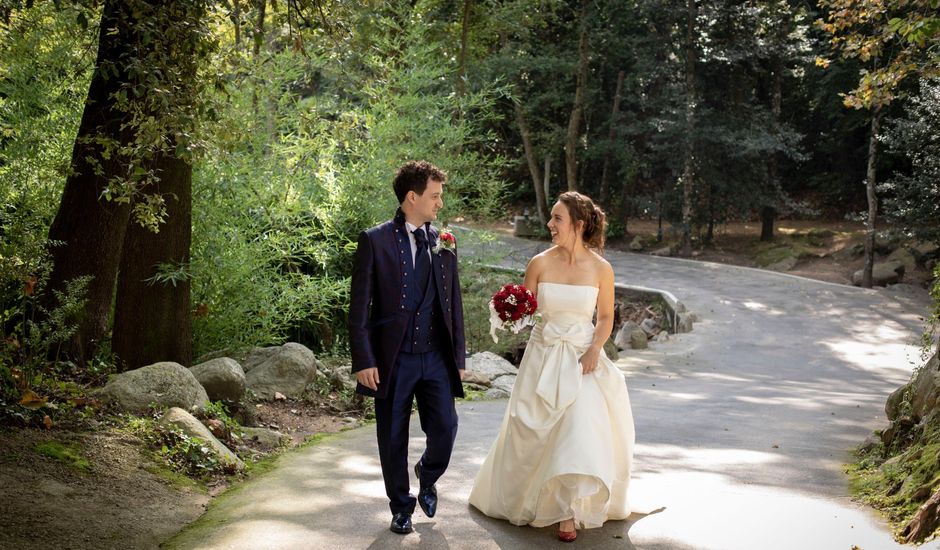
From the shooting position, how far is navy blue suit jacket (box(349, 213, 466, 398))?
15.8 feet

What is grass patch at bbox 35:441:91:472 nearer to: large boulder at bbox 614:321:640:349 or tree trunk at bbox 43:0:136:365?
tree trunk at bbox 43:0:136:365

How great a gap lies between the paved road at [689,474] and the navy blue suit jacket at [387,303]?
839 millimetres

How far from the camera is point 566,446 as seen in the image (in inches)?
198

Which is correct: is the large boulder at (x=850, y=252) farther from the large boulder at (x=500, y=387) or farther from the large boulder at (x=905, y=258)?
the large boulder at (x=500, y=387)

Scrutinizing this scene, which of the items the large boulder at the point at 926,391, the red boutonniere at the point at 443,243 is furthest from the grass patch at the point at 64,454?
the large boulder at the point at 926,391

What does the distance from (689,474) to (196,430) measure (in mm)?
3285

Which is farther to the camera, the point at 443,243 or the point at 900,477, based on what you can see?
the point at 900,477

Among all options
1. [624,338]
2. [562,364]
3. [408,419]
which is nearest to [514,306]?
[562,364]

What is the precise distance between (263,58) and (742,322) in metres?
Result: 10.8

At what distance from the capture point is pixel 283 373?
29.5 feet

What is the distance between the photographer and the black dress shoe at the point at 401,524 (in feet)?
16.2

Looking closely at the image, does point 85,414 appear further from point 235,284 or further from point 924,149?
point 924,149

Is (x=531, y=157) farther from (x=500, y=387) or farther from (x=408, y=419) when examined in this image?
(x=408, y=419)

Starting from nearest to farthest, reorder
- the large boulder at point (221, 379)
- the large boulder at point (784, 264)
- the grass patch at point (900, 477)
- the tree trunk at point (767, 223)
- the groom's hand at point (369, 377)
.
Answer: the groom's hand at point (369, 377)
the grass patch at point (900, 477)
the large boulder at point (221, 379)
the large boulder at point (784, 264)
the tree trunk at point (767, 223)
